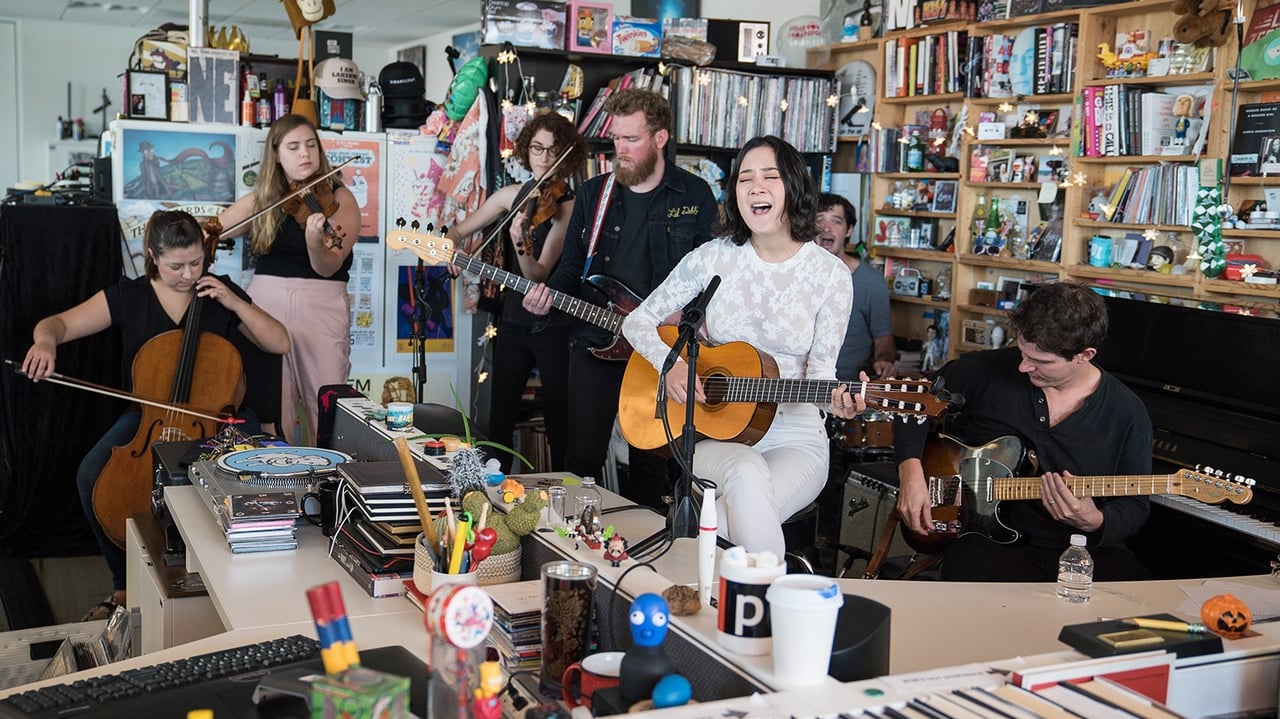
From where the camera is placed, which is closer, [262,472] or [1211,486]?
[262,472]

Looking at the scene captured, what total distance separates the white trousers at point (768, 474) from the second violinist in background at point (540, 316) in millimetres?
1383

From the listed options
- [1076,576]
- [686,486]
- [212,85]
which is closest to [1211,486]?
[1076,576]

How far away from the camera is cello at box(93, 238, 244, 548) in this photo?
362 centimetres

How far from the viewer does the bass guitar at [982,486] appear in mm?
2855

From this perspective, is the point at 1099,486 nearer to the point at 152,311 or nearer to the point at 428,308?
the point at 152,311

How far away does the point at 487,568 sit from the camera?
2.09 meters

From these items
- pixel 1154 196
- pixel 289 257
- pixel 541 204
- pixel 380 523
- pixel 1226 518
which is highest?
pixel 1154 196

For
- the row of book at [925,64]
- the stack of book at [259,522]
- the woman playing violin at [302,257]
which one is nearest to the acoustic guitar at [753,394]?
the stack of book at [259,522]

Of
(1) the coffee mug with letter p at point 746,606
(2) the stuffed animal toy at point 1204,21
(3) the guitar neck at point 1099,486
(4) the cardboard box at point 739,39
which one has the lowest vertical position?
(3) the guitar neck at point 1099,486

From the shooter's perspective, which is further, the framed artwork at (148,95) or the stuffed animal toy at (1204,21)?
the framed artwork at (148,95)

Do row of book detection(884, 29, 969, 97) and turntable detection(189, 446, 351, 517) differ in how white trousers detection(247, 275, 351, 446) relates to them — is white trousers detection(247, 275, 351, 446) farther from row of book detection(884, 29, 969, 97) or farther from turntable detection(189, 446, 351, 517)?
row of book detection(884, 29, 969, 97)

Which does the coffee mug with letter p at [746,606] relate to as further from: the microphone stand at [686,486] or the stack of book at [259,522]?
the stack of book at [259,522]

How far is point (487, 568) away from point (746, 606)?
0.74 metres

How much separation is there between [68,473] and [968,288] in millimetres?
3834
